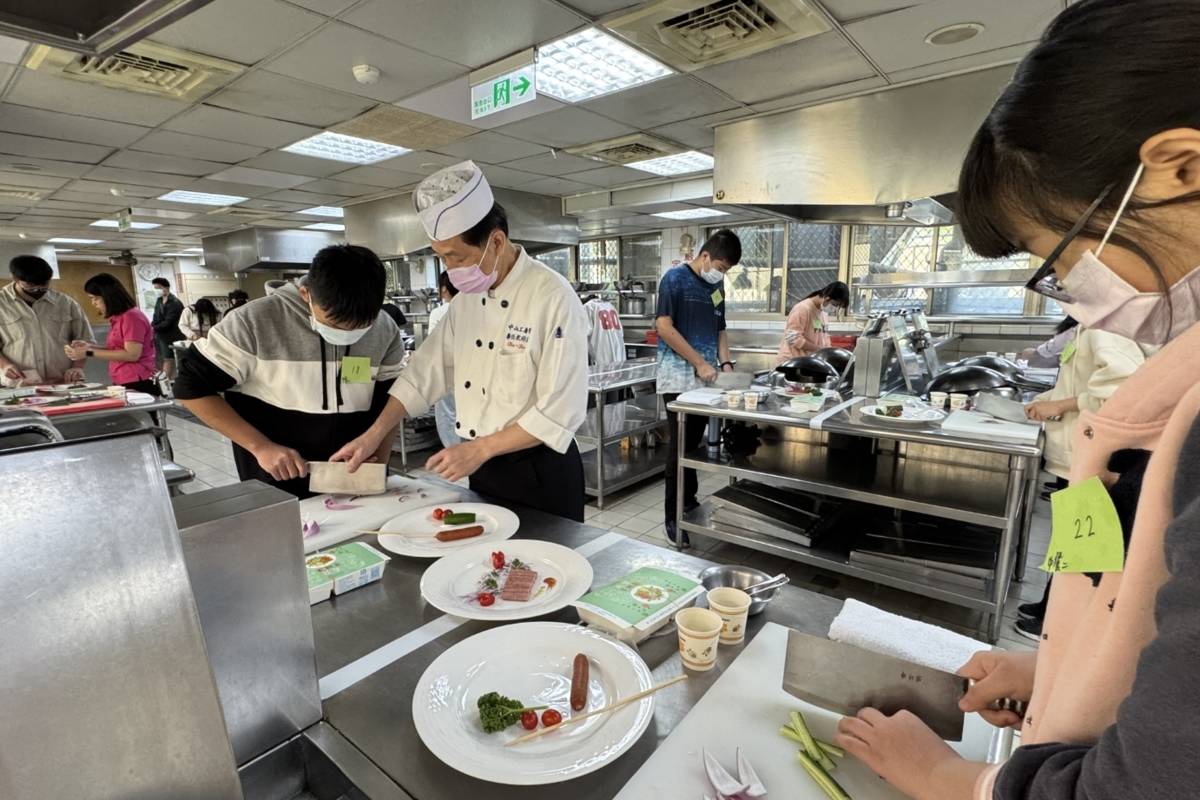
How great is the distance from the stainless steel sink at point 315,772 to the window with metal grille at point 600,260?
8627 millimetres

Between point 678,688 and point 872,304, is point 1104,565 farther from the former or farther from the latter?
point 872,304

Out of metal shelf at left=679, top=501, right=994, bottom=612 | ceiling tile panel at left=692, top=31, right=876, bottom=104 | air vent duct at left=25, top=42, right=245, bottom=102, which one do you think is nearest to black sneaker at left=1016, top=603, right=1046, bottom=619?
metal shelf at left=679, top=501, right=994, bottom=612

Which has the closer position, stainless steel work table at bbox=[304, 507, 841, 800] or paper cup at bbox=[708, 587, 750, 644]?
stainless steel work table at bbox=[304, 507, 841, 800]

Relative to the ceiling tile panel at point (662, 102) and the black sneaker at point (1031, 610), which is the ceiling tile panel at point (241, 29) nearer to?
the ceiling tile panel at point (662, 102)

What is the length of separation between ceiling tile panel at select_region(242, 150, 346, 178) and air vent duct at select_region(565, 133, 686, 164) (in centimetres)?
223

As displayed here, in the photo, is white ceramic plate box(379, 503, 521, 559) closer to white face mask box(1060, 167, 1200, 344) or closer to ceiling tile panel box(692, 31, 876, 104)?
white face mask box(1060, 167, 1200, 344)

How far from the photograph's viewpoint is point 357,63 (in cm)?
299

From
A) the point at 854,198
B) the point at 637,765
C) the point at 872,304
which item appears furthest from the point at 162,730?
the point at 872,304

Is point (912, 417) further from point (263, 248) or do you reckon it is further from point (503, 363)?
point (263, 248)

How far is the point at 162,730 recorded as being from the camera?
0.55m

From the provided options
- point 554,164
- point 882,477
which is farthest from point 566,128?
point 882,477

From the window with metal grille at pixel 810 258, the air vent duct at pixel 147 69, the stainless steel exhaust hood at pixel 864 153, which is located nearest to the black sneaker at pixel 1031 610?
the stainless steel exhaust hood at pixel 864 153

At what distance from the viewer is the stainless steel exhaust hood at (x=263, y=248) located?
900cm

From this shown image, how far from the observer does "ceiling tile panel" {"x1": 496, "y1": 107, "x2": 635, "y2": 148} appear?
3881 mm
